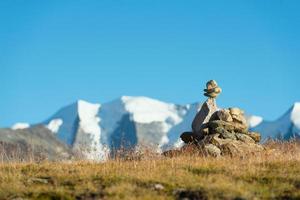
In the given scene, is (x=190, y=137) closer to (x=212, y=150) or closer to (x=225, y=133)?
Result: (x=225, y=133)

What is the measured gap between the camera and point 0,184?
21.6m

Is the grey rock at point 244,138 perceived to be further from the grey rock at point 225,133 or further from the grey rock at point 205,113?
the grey rock at point 205,113

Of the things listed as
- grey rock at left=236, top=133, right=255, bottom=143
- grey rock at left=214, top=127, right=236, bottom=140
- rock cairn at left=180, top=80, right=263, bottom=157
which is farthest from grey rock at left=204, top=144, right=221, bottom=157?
grey rock at left=236, top=133, right=255, bottom=143

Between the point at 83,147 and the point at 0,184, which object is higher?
the point at 83,147

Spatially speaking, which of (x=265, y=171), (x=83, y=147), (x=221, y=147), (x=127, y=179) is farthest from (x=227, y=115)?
(x=127, y=179)

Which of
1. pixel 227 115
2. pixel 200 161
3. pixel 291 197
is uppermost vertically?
pixel 227 115

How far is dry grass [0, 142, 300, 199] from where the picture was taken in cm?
1950

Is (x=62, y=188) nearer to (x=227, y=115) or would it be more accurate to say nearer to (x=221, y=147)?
(x=221, y=147)

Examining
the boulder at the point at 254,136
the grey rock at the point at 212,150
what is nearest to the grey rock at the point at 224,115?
the boulder at the point at 254,136

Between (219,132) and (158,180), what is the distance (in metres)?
13.9

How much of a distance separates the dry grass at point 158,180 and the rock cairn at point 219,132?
625 cm

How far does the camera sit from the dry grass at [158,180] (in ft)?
64.0

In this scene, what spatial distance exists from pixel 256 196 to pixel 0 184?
764 centimetres

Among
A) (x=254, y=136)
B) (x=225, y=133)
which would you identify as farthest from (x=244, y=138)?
(x=254, y=136)
